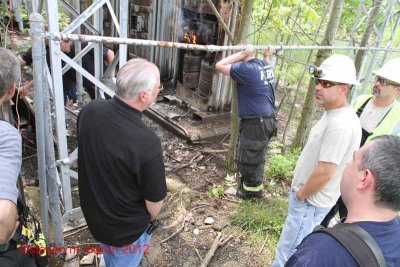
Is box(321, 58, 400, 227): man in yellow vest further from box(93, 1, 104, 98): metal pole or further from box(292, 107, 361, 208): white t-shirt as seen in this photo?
box(93, 1, 104, 98): metal pole

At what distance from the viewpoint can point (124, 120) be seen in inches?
79.9

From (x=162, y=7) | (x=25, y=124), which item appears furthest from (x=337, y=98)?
(x=162, y=7)

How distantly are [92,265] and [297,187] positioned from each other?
7.71 feet

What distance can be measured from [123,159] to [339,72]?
2.05 m

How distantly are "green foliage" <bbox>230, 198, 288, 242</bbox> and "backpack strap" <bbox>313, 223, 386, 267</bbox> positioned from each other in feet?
9.23

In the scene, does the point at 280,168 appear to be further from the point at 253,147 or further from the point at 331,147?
the point at 331,147

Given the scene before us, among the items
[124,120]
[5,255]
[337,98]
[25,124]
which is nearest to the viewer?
[5,255]

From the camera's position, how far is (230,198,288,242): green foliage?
4.05 meters

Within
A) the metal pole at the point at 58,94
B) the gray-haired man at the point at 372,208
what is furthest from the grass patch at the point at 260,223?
the gray-haired man at the point at 372,208

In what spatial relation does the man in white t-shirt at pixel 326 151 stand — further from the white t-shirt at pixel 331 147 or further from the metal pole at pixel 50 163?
the metal pole at pixel 50 163

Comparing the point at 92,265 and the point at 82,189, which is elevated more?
the point at 82,189

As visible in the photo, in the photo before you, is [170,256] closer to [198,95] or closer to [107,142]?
[107,142]

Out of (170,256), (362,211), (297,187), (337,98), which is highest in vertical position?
(337,98)
